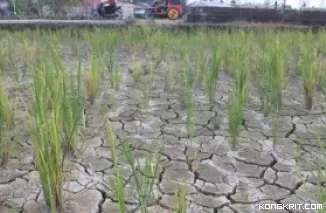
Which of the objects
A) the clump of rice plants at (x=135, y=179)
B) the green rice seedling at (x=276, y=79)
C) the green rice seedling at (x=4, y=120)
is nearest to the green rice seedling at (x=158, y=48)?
the green rice seedling at (x=276, y=79)

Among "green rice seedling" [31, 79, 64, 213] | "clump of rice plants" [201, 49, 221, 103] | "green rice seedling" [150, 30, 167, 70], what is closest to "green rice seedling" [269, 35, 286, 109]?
"clump of rice plants" [201, 49, 221, 103]

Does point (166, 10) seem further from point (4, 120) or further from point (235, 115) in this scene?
point (235, 115)

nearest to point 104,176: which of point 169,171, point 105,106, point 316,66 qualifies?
point 169,171

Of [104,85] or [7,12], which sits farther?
[7,12]

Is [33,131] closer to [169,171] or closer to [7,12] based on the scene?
[169,171]

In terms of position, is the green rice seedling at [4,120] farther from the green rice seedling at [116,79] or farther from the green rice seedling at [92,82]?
the green rice seedling at [116,79]

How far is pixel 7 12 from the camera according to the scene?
1700 centimetres

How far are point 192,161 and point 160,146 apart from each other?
0.73ft

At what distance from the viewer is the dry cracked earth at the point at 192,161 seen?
1389mm

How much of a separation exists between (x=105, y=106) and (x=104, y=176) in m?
0.96

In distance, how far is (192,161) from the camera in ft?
5.64

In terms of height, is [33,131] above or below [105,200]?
above

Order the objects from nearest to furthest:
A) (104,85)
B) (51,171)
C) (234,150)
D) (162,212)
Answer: (51,171), (162,212), (234,150), (104,85)

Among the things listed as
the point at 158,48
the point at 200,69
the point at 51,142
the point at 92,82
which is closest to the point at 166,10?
the point at 158,48
